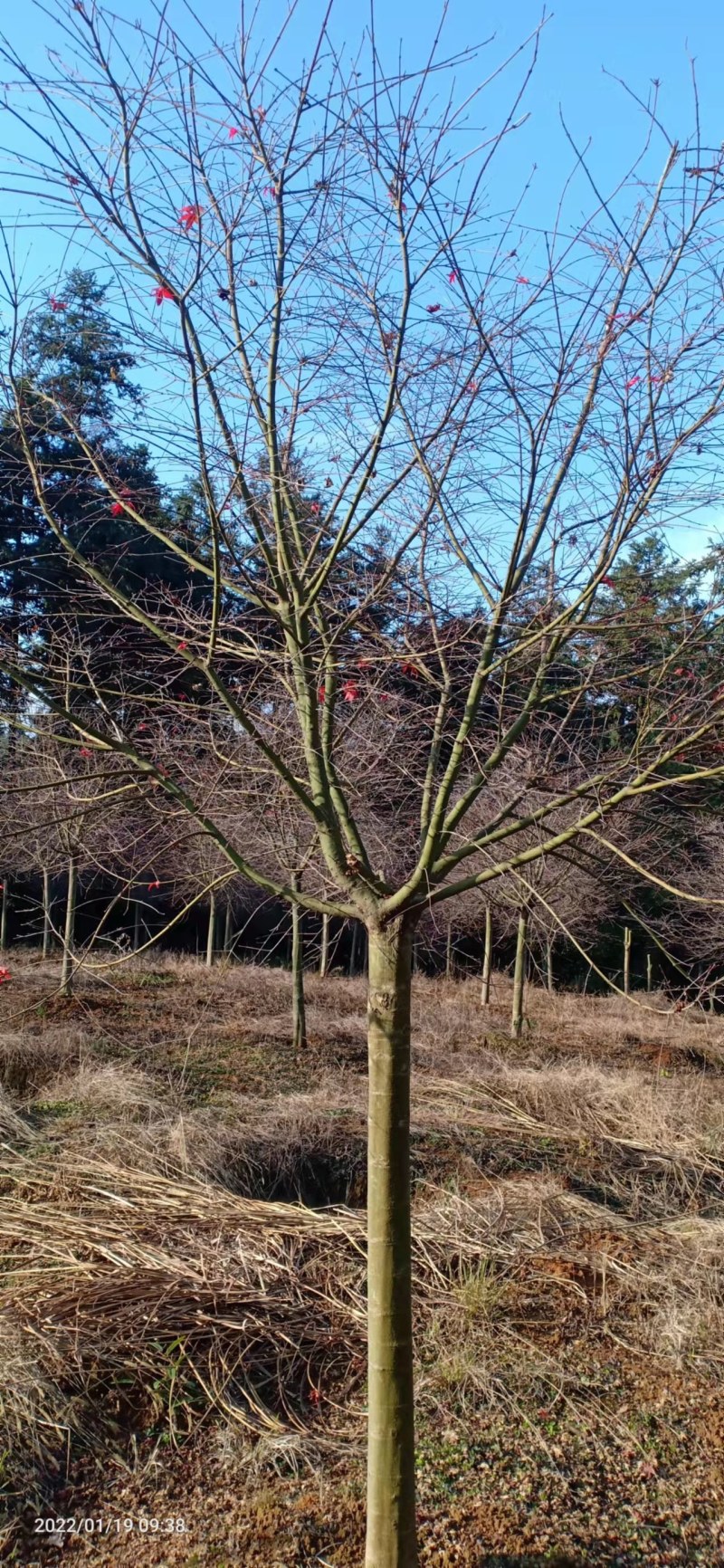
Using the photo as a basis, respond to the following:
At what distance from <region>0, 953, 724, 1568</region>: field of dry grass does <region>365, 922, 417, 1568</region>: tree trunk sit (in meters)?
0.50

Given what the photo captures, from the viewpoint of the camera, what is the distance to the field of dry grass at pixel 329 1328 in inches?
119

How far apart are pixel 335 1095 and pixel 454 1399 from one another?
411 centimetres

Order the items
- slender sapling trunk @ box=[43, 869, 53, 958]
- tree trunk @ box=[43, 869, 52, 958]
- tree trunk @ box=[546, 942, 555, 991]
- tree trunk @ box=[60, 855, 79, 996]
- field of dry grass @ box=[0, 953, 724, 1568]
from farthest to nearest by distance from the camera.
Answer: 1. tree trunk @ box=[546, 942, 555, 991]
2. tree trunk @ box=[43, 869, 52, 958]
3. slender sapling trunk @ box=[43, 869, 53, 958]
4. tree trunk @ box=[60, 855, 79, 996]
5. field of dry grass @ box=[0, 953, 724, 1568]

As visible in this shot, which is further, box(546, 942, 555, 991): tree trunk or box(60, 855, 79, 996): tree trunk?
box(546, 942, 555, 991): tree trunk

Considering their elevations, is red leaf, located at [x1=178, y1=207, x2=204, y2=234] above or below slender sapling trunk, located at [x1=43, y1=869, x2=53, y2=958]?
above

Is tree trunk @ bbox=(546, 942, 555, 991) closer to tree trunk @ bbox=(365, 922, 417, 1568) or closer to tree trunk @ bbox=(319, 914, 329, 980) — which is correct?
tree trunk @ bbox=(319, 914, 329, 980)

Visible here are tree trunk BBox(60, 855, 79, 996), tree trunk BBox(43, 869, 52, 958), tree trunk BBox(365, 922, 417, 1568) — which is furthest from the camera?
tree trunk BBox(43, 869, 52, 958)

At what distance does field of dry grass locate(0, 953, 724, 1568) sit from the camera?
3016mm

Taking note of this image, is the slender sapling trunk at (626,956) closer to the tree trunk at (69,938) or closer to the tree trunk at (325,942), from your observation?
the tree trunk at (69,938)

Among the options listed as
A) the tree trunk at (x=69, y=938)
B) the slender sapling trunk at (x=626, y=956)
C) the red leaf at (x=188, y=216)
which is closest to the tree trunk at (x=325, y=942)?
the tree trunk at (x=69, y=938)

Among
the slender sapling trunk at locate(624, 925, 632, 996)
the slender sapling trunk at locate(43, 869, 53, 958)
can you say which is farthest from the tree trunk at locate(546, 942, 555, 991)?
the slender sapling trunk at locate(43, 869, 53, 958)

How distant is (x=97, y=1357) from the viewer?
3.59 m

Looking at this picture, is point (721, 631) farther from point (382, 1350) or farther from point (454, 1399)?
point (454, 1399)

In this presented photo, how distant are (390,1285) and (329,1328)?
181 cm
